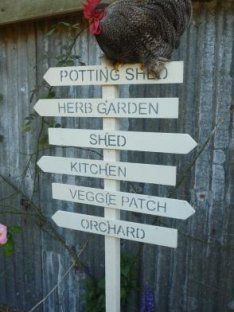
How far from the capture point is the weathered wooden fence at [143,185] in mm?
2672

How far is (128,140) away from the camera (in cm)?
217

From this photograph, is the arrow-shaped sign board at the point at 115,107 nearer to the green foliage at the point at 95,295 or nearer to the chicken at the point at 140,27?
the chicken at the point at 140,27

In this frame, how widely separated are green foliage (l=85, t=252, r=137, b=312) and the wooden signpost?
0.64 meters

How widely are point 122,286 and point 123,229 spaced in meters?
1.02

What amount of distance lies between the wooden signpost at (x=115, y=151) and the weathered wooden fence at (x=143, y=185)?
72 centimetres

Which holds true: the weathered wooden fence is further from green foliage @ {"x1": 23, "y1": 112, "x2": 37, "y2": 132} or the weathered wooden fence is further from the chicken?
the chicken

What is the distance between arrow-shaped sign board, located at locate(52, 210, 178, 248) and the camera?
2.20 meters

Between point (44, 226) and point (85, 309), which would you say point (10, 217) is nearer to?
point (44, 226)

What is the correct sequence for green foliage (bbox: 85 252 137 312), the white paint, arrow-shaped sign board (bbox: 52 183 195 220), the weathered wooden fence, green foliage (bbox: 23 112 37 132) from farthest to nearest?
1. green foliage (bbox: 23 112 37 132)
2. green foliage (bbox: 85 252 137 312)
3. the weathered wooden fence
4. the white paint
5. arrow-shaped sign board (bbox: 52 183 195 220)

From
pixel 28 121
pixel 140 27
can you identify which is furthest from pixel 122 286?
pixel 140 27

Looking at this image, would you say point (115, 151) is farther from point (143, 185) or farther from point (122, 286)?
point (122, 286)

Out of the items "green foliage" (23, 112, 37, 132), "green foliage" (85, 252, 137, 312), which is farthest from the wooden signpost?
"green foliage" (23, 112, 37, 132)

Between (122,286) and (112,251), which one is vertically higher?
(112,251)

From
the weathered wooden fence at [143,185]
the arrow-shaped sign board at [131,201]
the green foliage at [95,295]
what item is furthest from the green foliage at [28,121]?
the green foliage at [95,295]
